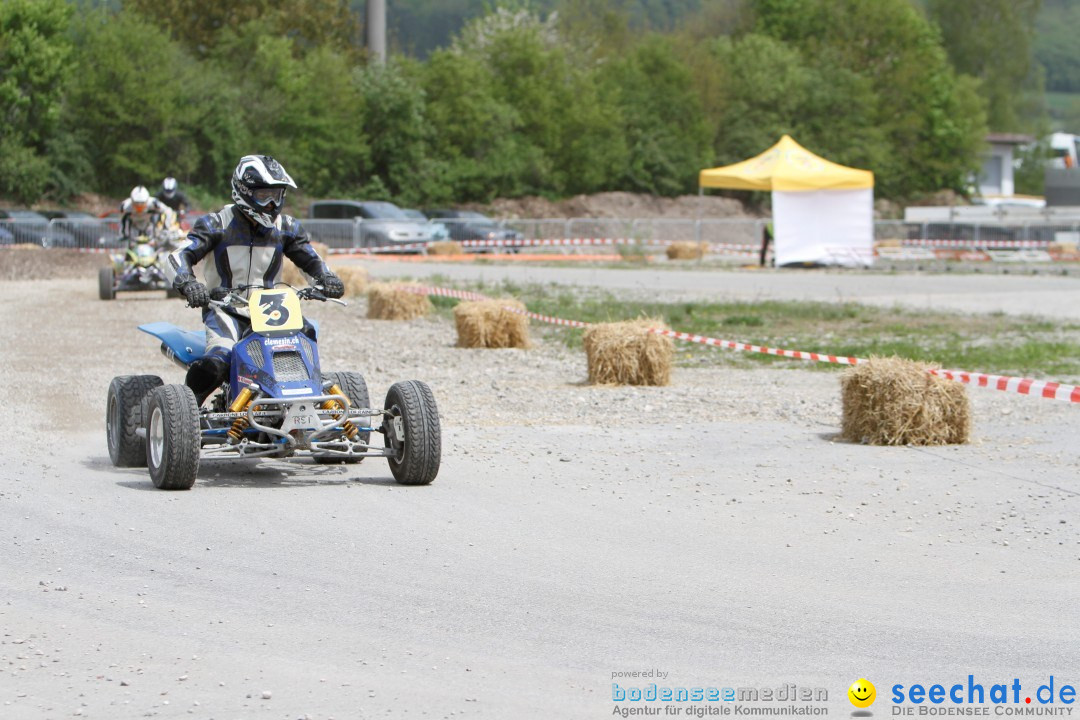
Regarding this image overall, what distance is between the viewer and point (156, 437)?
877cm

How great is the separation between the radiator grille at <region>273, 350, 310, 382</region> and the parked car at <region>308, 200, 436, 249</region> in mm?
35362

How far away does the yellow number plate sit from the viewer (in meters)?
8.95

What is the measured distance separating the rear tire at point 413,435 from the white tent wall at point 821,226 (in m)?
31.0

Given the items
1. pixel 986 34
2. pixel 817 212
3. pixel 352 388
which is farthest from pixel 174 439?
pixel 986 34

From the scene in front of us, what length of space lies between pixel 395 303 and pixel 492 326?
4.41 m

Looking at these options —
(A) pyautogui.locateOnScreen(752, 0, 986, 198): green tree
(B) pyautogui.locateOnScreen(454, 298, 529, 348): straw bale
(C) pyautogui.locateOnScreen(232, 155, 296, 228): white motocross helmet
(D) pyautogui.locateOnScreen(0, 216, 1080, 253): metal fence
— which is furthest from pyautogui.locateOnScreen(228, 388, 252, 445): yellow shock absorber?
(A) pyautogui.locateOnScreen(752, 0, 986, 198): green tree

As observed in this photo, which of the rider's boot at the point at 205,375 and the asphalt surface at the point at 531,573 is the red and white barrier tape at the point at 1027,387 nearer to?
the asphalt surface at the point at 531,573

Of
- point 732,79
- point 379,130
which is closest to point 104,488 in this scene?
point 379,130

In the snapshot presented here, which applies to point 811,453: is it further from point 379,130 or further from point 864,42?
point 864,42

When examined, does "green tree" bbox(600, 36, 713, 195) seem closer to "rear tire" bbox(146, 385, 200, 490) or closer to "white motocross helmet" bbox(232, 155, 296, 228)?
"white motocross helmet" bbox(232, 155, 296, 228)

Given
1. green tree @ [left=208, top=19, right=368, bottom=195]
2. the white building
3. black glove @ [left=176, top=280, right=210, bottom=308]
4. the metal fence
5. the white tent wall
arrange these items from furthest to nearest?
the white building, green tree @ [left=208, top=19, right=368, bottom=195], the metal fence, the white tent wall, black glove @ [left=176, top=280, right=210, bottom=308]

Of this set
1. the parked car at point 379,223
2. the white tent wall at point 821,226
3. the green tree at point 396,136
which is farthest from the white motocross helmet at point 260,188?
the green tree at point 396,136

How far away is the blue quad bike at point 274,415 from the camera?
8.55 m

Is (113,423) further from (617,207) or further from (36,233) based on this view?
(617,207)
